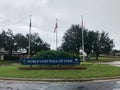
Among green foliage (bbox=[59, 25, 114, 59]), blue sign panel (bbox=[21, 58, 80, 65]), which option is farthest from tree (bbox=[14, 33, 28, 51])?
blue sign panel (bbox=[21, 58, 80, 65])

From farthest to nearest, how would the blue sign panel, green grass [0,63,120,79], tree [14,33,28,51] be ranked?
tree [14,33,28,51]
the blue sign panel
green grass [0,63,120,79]

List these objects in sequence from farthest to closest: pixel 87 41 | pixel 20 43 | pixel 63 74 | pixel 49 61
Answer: pixel 20 43
pixel 87 41
pixel 49 61
pixel 63 74

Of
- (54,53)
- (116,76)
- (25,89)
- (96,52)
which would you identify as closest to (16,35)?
(96,52)

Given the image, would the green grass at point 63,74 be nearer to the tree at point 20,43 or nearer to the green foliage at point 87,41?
the green foliage at point 87,41

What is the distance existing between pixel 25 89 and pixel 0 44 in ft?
225

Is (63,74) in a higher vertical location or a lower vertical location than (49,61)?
lower

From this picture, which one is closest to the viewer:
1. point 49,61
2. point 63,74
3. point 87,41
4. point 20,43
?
point 63,74

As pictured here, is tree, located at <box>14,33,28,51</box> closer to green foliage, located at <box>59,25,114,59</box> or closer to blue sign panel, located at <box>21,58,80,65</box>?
green foliage, located at <box>59,25,114,59</box>

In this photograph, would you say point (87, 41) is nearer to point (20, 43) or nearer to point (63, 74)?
point (20, 43)

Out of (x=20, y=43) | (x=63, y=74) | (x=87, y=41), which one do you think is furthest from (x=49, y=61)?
(x=20, y=43)

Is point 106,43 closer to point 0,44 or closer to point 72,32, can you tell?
point 72,32

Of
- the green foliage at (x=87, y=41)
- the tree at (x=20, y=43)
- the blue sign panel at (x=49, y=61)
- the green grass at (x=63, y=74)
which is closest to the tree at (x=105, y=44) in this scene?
the green foliage at (x=87, y=41)

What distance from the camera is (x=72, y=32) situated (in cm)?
9012

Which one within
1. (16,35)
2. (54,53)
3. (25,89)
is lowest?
(25,89)
